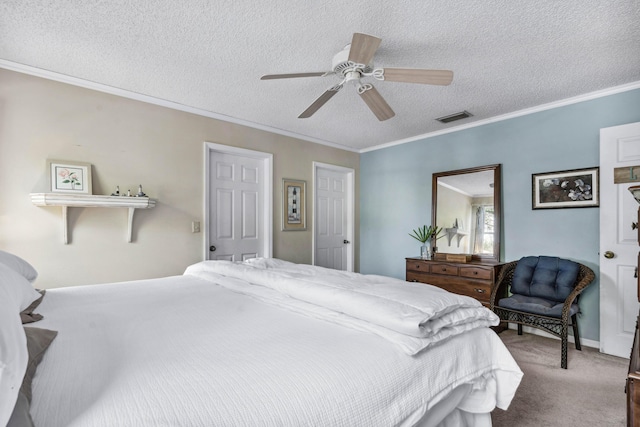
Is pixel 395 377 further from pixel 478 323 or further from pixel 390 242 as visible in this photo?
pixel 390 242

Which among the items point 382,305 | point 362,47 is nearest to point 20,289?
point 382,305

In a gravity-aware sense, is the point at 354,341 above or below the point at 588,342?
above

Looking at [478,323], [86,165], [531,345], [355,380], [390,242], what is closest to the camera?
[355,380]

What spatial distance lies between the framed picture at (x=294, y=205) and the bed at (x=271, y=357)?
243 cm

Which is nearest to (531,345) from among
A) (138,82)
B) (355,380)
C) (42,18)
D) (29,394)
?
(355,380)

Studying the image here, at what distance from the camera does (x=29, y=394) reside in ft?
2.35

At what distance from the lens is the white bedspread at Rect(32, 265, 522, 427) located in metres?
0.74

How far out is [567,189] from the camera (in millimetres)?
3207

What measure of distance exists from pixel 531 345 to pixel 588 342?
0.56 m

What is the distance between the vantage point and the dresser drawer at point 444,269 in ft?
11.8

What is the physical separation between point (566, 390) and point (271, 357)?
2394mm

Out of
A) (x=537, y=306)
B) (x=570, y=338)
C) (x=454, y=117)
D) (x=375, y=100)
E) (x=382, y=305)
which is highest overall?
(x=454, y=117)

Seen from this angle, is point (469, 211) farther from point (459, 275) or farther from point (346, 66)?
point (346, 66)

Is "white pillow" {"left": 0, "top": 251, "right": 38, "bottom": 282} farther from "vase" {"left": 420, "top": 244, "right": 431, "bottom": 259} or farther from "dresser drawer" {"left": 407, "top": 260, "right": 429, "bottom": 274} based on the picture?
"vase" {"left": 420, "top": 244, "right": 431, "bottom": 259}
